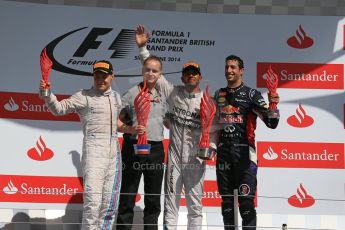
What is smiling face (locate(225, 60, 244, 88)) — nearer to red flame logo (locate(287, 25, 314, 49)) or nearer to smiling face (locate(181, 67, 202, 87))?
smiling face (locate(181, 67, 202, 87))

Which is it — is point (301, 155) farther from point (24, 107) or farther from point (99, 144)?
point (24, 107)

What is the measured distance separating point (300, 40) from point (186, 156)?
185 cm

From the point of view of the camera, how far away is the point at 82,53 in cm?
552

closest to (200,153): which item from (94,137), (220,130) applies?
(220,130)

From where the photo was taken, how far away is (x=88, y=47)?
18.1 feet

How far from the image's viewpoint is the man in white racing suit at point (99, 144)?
13.5 ft

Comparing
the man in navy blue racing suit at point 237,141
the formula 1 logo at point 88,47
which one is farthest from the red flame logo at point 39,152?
the man in navy blue racing suit at point 237,141

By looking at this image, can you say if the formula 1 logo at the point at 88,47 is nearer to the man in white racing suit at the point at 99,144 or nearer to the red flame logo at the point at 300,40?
the man in white racing suit at the point at 99,144

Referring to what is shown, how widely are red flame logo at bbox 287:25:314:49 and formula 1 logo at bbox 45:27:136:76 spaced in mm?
1372

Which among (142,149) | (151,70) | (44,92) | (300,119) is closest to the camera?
(44,92)

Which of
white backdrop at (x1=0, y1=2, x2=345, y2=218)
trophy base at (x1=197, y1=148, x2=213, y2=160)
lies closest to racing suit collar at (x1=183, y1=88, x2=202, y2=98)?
trophy base at (x1=197, y1=148, x2=213, y2=160)

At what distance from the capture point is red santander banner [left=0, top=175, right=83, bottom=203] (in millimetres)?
5379

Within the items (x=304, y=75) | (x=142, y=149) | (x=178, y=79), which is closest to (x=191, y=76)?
(x=142, y=149)

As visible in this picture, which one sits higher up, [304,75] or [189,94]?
[304,75]
